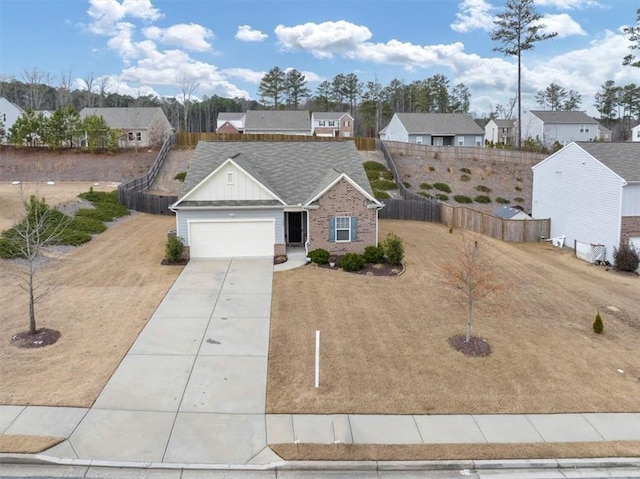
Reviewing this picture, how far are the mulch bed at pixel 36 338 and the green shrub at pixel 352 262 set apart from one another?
39.2 feet

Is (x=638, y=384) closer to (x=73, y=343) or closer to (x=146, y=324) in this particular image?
Answer: (x=146, y=324)

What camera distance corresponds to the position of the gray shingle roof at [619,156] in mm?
27547

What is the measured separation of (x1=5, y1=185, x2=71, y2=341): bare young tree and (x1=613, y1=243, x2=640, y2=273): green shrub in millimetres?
24756

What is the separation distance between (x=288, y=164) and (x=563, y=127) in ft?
201

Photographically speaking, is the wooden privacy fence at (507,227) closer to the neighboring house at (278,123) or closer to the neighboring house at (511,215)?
the neighboring house at (511,215)

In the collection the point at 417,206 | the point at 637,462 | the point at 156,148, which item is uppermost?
the point at 156,148

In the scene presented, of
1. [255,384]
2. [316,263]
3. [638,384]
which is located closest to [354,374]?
[255,384]

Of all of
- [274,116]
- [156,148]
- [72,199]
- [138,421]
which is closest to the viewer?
[138,421]

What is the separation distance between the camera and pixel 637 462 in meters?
10.1

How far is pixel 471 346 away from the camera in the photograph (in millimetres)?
15234

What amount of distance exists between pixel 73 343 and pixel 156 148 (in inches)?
1926

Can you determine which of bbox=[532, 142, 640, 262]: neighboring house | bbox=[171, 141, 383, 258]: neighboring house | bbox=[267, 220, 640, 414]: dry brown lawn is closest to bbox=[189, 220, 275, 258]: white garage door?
bbox=[171, 141, 383, 258]: neighboring house

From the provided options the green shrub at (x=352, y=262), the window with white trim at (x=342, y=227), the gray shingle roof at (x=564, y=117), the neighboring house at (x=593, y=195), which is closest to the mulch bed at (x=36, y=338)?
the green shrub at (x=352, y=262)

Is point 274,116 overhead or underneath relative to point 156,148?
overhead
